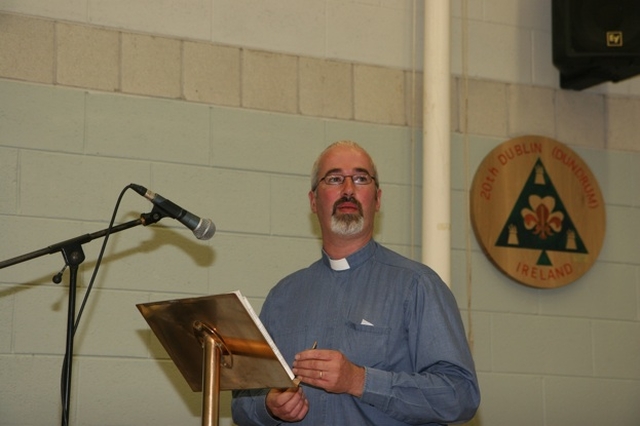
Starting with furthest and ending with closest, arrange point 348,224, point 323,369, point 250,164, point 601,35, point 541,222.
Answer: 1. point 541,222
2. point 601,35
3. point 250,164
4. point 348,224
5. point 323,369

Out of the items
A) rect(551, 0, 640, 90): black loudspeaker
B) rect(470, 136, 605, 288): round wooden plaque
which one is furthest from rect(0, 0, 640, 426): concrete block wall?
rect(551, 0, 640, 90): black loudspeaker

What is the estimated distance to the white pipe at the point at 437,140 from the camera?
13.7 feet

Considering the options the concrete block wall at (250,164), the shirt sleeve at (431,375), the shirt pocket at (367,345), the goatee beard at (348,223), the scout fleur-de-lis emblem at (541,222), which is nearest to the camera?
the shirt sleeve at (431,375)

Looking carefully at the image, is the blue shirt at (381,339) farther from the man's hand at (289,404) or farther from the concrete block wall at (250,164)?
the concrete block wall at (250,164)

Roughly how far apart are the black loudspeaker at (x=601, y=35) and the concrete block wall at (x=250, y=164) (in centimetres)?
25

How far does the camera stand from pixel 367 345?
2865mm

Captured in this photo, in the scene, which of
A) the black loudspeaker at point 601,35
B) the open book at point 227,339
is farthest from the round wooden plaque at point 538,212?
the open book at point 227,339

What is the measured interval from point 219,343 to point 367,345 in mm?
558

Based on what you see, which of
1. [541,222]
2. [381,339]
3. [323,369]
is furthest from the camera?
[541,222]

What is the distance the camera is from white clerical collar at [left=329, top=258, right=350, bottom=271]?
3098 millimetres

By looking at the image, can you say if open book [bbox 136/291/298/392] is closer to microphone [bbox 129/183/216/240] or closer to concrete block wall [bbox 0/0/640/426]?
microphone [bbox 129/183/216/240]

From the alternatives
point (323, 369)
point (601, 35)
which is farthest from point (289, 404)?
point (601, 35)

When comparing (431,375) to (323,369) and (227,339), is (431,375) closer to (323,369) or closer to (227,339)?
(323,369)

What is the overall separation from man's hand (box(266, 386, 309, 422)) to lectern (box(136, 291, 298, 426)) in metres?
0.24
